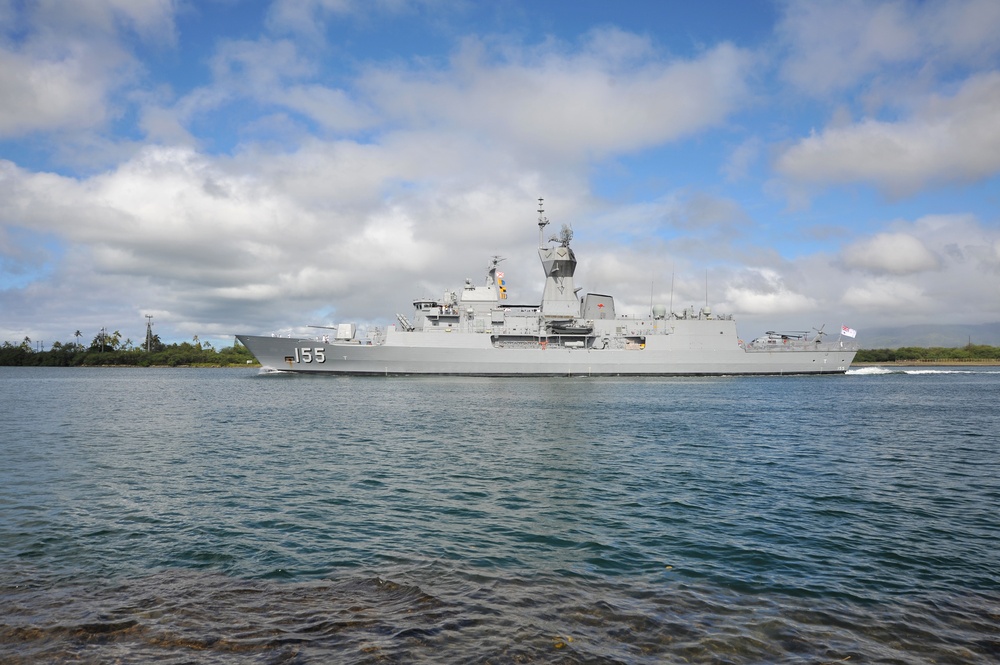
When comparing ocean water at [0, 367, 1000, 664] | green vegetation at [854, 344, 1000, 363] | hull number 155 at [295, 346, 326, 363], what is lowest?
ocean water at [0, 367, 1000, 664]

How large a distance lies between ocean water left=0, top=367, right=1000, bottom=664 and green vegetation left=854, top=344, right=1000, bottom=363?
4611 inches

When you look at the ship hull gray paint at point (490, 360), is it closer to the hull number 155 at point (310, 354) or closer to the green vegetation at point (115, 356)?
the hull number 155 at point (310, 354)

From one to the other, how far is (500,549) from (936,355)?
138 meters

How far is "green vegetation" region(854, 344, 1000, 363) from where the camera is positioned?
367 ft

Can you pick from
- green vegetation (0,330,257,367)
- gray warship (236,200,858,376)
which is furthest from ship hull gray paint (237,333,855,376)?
green vegetation (0,330,257,367)

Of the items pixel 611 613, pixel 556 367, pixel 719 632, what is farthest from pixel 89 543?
pixel 556 367

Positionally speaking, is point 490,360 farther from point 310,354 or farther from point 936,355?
Result: point 936,355

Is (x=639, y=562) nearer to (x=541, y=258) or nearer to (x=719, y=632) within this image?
(x=719, y=632)

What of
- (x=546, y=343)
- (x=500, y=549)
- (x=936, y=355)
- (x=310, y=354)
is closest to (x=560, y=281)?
(x=546, y=343)

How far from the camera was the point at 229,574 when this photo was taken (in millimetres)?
6383

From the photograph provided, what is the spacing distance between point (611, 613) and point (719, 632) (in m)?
0.96

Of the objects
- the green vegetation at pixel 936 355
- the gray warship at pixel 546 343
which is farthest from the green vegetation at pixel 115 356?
A: the green vegetation at pixel 936 355

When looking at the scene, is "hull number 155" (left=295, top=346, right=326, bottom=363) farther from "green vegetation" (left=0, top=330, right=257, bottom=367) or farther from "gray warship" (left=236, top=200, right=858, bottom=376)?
A: "green vegetation" (left=0, top=330, right=257, bottom=367)

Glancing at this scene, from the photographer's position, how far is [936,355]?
372 ft
